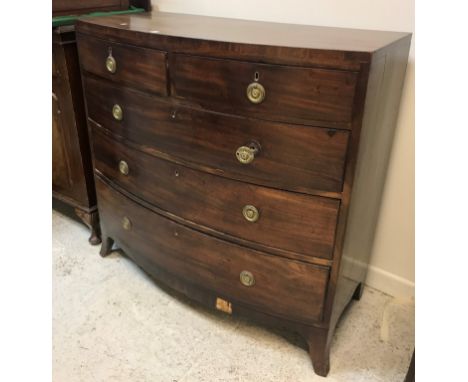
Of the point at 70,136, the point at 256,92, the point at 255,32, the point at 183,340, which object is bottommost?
the point at 183,340

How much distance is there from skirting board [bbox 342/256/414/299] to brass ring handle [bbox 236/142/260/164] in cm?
73

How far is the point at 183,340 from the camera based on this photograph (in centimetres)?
145

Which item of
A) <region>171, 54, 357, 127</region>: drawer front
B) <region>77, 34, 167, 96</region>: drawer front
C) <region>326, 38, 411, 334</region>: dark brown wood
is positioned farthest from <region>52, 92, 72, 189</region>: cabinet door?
<region>326, 38, 411, 334</region>: dark brown wood

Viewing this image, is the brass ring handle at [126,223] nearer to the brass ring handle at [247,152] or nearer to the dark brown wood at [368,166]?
the brass ring handle at [247,152]

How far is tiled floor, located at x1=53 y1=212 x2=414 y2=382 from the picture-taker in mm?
1342

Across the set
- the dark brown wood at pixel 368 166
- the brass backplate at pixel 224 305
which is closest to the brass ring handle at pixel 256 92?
the dark brown wood at pixel 368 166

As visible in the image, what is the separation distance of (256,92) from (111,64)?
0.52 metres

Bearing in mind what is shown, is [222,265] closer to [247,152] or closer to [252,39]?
[247,152]

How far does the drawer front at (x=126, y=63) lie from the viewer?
3.87 ft

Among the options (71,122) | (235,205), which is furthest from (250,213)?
(71,122)

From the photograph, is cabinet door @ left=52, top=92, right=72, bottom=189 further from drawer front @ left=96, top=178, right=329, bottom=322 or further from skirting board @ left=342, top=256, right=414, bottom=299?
skirting board @ left=342, top=256, right=414, bottom=299

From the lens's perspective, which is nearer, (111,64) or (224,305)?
(111,64)

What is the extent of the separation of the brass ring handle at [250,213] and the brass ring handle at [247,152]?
0.44 feet
